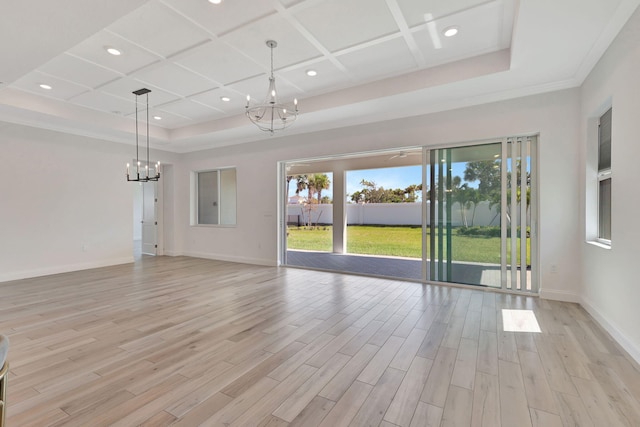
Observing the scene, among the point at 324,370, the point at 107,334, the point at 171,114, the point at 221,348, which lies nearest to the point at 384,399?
the point at 324,370

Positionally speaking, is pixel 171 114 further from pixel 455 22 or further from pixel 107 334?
pixel 455 22

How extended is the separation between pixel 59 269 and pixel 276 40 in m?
6.18

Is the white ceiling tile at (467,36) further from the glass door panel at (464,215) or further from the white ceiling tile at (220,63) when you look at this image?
the white ceiling tile at (220,63)

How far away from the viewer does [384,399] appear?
6.12 ft

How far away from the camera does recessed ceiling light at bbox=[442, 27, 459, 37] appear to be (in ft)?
10.1

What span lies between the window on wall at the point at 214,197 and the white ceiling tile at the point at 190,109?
5.80 ft

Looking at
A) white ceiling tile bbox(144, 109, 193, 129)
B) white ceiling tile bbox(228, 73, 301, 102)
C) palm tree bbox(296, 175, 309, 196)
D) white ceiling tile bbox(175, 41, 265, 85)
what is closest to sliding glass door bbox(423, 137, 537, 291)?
white ceiling tile bbox(228, 73, 301, 102)

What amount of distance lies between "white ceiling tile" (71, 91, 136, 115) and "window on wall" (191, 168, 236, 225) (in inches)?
101

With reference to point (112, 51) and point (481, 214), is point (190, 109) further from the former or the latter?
point (481, 214)

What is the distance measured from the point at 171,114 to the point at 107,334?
14.7 feet

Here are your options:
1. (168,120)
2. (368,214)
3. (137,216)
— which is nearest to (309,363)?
(168,120)

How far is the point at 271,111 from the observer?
4879 millimetres

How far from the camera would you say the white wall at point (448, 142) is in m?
3.90

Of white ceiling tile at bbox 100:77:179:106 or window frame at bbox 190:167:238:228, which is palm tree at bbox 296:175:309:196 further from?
white ceiling tile at bbox 100:77:179:106
